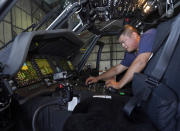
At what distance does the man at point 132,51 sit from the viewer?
1175 mm

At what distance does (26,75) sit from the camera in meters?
1.06

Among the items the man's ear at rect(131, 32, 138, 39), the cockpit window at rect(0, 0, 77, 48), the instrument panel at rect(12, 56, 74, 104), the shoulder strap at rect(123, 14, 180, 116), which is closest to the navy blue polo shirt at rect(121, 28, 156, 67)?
the man's ear at rect(131, 32, 138, 39)

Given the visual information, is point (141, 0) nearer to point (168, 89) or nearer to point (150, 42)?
point (150, 42)

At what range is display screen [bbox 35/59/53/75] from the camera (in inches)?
51.0

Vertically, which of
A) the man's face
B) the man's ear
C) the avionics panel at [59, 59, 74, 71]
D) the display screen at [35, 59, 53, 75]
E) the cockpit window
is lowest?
the avionics panel at [59, 59, 74, 71]

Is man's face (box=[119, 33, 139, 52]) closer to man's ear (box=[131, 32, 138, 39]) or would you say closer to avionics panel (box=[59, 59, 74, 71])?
man's ear (box=[131, 32, 138, 39])

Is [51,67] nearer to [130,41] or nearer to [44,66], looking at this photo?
[44,66]

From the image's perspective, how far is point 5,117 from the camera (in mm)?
731

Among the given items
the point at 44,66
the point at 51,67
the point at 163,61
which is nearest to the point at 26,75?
the point at 44,66

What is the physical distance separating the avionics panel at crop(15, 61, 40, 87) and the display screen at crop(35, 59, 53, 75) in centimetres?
11

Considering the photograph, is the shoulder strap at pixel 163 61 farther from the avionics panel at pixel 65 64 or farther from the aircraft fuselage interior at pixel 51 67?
the avionics panel at pixel 65 64

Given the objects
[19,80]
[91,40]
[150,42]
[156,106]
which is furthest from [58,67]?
[156,106]

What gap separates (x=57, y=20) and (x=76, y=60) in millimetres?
840

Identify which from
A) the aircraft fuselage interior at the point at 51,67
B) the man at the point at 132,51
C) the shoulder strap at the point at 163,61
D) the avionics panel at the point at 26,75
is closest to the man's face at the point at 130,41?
the man at the point at 132,51
